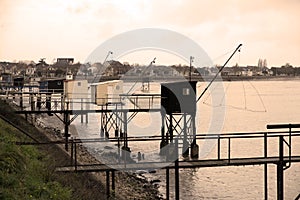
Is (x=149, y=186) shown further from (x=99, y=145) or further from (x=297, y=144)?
(x=297, y=144)

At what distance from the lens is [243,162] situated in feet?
57.2

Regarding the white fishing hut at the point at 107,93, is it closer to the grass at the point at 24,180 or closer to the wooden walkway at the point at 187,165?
the wooden walkway at the point at 187,165

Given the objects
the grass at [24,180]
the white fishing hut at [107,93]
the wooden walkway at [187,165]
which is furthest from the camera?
the white fishing hut at [107,93]

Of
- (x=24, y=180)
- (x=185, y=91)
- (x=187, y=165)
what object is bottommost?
(x=187, y=165)

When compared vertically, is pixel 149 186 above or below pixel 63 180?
below

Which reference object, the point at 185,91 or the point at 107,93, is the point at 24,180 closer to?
the point at 185,91

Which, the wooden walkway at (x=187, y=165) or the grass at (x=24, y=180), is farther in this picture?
the wooden walkway at (x=187, y=165)

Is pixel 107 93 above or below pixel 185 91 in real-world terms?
below

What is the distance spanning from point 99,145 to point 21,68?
13244 cm

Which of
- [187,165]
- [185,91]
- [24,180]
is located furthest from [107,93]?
[24,180]

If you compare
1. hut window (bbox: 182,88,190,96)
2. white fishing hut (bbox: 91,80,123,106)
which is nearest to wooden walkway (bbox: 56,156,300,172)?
hut window (bbox: 182,88,190,96)

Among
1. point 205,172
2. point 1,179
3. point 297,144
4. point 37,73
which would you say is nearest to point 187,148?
point 205,172

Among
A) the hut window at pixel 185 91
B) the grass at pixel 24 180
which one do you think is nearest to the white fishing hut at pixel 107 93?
the hut window at pixel 185 91

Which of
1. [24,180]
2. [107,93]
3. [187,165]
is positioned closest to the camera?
[24,180]
